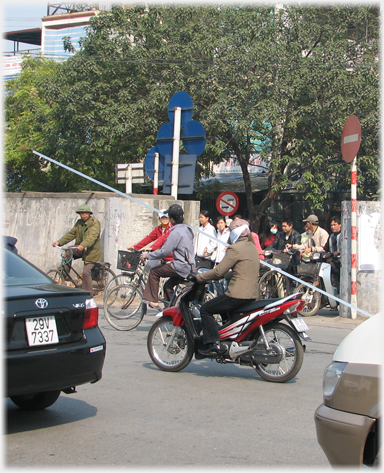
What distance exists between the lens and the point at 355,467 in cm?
292

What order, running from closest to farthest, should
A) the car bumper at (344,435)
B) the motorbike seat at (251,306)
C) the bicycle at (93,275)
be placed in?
1. the car bumper at (344,435)
2. the motorbike seat at (251,306)
3. the bicycle at (93,275)

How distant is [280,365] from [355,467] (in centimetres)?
311

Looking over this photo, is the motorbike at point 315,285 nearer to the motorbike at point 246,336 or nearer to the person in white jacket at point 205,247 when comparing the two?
the person in white jacket at point 205,247

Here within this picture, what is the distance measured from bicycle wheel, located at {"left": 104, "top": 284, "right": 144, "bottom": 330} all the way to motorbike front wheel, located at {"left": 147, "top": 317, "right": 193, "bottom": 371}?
2154 millimetres

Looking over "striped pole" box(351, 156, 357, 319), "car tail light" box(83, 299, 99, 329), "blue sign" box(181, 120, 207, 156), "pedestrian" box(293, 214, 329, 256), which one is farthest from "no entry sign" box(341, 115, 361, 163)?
"car tail light" box(83, 299, 99, 329)

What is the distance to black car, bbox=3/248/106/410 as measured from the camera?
13.5ft

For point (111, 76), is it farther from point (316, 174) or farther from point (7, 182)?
point (7, 182)

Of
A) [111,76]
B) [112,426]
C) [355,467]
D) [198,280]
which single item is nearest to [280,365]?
[198,280]

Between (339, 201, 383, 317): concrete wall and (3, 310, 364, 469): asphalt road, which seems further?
(339, 201, 383, 317): concrete wall

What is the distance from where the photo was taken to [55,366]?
14.1 ft

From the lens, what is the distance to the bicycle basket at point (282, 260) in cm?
1143

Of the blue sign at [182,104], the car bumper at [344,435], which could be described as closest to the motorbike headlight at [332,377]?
the car bumper at [344,435]

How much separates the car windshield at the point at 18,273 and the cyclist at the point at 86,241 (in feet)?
19.4

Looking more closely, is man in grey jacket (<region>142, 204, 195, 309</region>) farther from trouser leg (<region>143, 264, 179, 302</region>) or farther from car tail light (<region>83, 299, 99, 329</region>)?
car tail light (<region>83, 299, 99, 329</region>)
